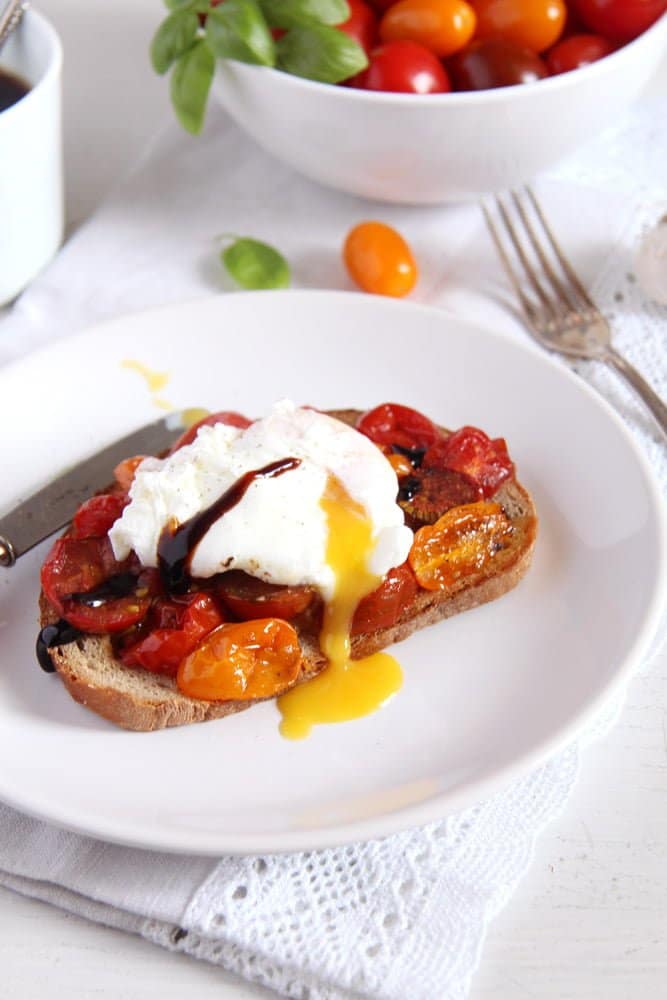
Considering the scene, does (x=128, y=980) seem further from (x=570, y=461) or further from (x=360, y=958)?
(x=570, y=461)

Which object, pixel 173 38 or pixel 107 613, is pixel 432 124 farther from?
pixel 107 613

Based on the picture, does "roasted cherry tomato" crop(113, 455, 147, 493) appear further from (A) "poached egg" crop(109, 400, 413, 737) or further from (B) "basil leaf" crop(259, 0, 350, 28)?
(B) "basil leaf" crop(259, 0, 350, 28)

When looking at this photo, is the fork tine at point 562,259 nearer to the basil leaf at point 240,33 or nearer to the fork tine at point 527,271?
the fork tine at point 527,271

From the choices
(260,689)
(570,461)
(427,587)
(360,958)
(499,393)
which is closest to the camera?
(360,958)

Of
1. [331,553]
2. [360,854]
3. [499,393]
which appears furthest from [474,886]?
[499,393]

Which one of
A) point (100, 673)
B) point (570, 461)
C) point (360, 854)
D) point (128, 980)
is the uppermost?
point (100, 673)

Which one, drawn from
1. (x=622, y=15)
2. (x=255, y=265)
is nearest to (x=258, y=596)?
(x=255, y=265)

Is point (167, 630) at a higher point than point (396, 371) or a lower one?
higher
